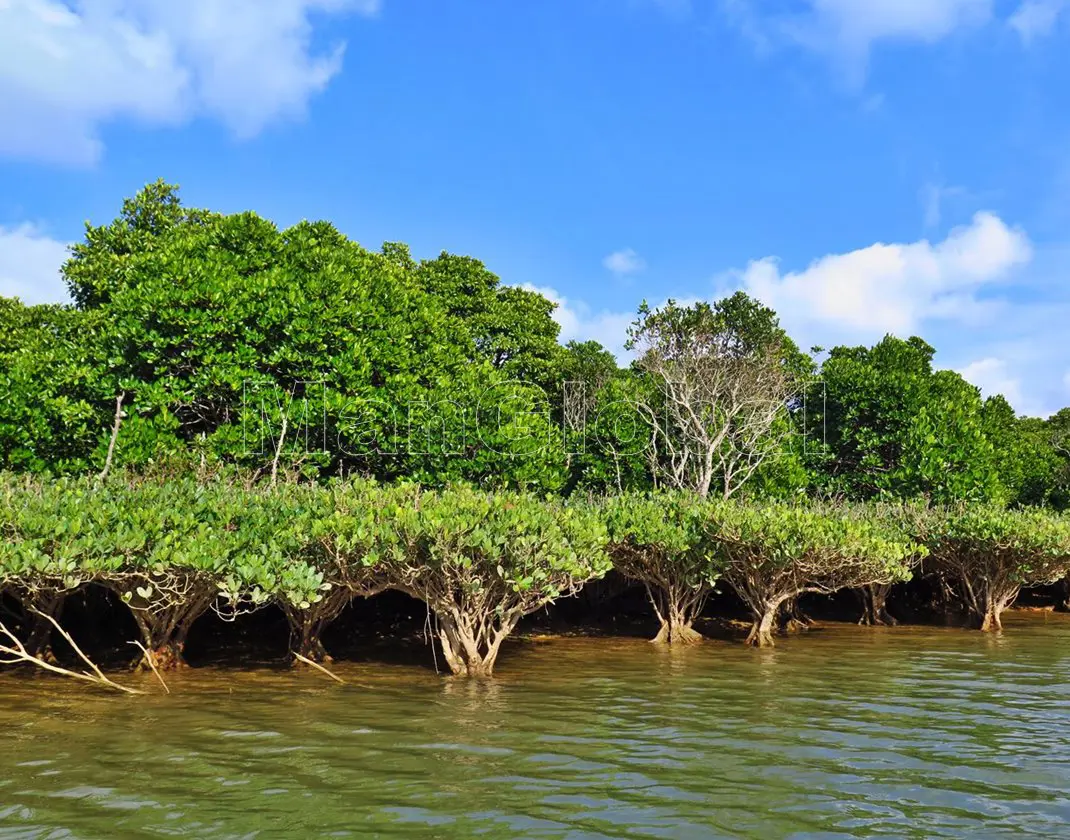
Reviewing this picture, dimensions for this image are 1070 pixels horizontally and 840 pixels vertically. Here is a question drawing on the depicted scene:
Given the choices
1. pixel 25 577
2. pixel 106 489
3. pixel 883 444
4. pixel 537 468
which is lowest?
pixel 25 577

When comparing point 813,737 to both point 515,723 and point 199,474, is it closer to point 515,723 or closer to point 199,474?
point 515,723

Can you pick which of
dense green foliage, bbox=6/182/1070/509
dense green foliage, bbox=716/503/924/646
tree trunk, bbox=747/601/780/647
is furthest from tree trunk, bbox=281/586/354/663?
tree trunk, bbox=747/601/780/647

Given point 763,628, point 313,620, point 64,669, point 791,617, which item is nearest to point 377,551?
point 313,620

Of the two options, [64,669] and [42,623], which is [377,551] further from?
[42,623]

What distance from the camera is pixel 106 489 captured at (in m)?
14.8

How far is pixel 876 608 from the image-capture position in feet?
83.6

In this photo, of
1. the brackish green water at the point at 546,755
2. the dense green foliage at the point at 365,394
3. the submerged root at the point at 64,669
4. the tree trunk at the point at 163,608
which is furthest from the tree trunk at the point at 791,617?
the submerged root at the point at 64,669

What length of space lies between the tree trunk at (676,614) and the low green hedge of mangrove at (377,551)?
0.34 ft

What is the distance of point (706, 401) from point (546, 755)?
20719 mm

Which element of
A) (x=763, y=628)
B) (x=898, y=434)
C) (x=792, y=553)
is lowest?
(x=763, y=628)

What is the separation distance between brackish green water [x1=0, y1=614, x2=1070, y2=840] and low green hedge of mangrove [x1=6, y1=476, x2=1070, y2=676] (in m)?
1.32

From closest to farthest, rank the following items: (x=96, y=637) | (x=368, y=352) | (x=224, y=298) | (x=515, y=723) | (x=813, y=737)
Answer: (x=813, y=737), (x=515, y=723), (x=96, y=637), (x=224, y=298), (x=368, y=352)

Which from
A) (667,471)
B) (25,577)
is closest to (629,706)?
(25,577)

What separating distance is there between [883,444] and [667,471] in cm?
815
